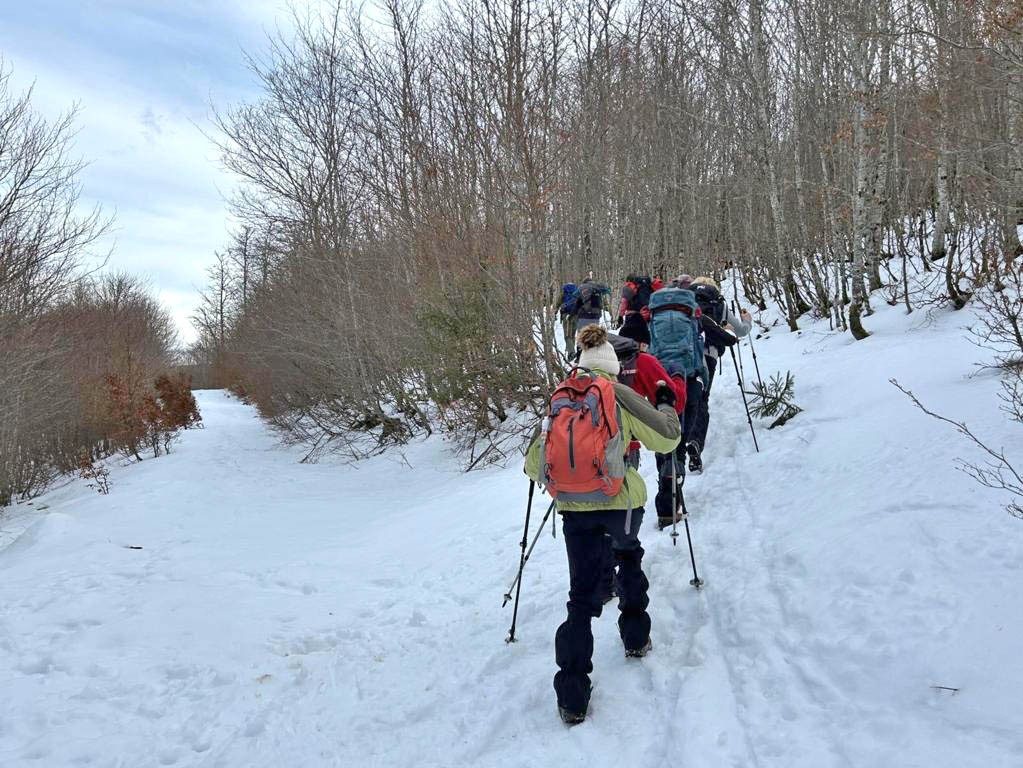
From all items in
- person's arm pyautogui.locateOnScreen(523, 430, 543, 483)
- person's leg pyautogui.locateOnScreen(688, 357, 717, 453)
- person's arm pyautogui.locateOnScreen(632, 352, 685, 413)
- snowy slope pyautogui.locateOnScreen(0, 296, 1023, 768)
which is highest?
person's arm pyautogui.locateOnScreen(632, 352, 685, 413)

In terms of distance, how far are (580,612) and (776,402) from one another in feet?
17.2

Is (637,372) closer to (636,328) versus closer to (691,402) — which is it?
(636,328)

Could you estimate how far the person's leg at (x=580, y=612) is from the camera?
9.78 feet

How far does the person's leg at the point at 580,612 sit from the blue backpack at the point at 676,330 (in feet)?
8.53

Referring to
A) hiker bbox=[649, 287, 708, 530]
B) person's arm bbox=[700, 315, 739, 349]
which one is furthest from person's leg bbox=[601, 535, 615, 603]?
person's arm bbox=[700, 315, 739, 349]

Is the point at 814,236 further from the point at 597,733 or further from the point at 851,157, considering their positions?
the point at 597,733

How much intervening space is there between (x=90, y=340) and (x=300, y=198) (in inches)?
403

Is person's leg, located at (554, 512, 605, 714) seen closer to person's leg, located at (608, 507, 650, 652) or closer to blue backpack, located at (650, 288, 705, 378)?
person's leg, located at (608, 507, 650, 652)

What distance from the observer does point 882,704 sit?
2691 millimetres

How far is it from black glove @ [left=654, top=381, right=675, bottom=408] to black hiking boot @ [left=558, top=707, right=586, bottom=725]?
1.80 m

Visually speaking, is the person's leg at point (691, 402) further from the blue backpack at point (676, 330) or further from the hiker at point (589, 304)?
the hiker at point (589, 304)

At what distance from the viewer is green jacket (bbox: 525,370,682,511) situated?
301 centimetres

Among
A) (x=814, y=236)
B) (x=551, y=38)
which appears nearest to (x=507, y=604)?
(x=551, y=38)

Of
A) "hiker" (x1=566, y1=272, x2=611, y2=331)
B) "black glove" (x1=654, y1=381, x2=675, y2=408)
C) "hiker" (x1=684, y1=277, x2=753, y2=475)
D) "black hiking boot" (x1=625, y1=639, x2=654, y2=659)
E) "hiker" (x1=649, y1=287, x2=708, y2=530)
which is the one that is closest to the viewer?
"black hiking boot" (x1=625, y1=639, x2=654, y2=659)
